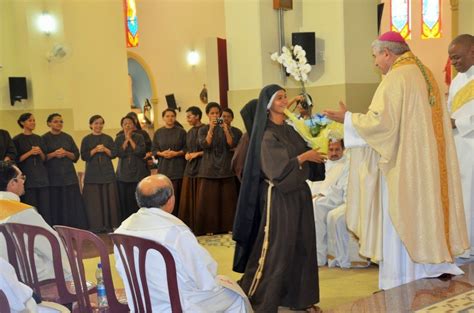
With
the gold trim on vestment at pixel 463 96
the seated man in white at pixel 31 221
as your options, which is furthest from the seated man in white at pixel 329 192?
the seated man in white at pixel 31 221

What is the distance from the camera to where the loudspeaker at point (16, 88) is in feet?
31.9

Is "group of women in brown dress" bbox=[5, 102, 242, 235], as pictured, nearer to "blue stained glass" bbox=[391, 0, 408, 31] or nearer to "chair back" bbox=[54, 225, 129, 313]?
"chair back" bbox=[54, 225, 129, 313]

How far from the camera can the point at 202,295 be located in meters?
3.13

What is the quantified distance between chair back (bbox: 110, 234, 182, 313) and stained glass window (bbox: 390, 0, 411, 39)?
11.9 metres

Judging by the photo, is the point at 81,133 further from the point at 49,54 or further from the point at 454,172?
the point at 454,172

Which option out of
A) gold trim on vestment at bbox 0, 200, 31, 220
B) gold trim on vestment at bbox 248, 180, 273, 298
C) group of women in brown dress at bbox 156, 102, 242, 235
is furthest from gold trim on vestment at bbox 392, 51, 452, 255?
group of women in brown dress at bbox 156, 102, 242, 235

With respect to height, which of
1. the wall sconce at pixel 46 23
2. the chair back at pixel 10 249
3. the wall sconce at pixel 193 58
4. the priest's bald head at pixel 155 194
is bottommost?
the chair back at pixel 10 249

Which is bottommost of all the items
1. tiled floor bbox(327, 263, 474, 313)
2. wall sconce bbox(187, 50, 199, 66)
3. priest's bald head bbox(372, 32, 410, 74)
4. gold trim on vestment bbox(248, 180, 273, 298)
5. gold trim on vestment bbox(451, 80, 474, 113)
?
tiled floor bbox(327, 263, 474, 313)

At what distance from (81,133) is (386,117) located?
7915 mm

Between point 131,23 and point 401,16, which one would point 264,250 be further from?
point 131,23

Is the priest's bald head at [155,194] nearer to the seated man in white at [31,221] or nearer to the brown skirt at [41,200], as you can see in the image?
the seated man in white at [31,221]

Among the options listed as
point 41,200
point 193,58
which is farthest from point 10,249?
point 193,58

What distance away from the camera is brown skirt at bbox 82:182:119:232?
8.42 meters

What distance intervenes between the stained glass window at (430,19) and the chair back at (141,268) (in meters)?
12.1
